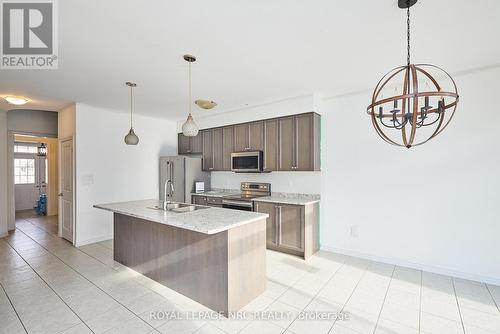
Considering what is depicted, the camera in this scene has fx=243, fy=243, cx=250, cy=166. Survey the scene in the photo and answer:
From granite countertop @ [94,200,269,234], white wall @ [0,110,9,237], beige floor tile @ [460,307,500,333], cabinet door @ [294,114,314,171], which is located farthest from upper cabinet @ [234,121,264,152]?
white wall @ [0,110,9,237]

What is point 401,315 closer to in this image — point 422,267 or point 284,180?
point 422,267

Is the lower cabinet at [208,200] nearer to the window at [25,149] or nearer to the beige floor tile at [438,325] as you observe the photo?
the beige floor tile at [438,325]

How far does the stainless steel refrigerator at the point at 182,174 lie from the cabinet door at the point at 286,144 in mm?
1987

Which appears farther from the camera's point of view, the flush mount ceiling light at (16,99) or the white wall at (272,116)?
the white wall at (272,116)

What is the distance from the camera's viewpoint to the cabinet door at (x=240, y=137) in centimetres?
468

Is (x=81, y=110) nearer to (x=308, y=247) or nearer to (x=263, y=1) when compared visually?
(x=263, y=1)

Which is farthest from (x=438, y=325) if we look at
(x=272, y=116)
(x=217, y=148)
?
(x=217, y=148)

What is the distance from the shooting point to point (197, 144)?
18.2 feet

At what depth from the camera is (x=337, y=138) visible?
158 inches

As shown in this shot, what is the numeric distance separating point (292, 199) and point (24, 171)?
8963 mm

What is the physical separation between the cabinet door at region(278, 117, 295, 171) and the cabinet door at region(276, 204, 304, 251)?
70 cm

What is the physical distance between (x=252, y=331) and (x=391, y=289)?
5.72 feet

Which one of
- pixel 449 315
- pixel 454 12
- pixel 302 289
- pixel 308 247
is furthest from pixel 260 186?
pixel 454 12

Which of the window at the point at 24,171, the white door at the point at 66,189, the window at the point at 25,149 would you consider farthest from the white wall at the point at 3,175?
the window at the point at 25,149
